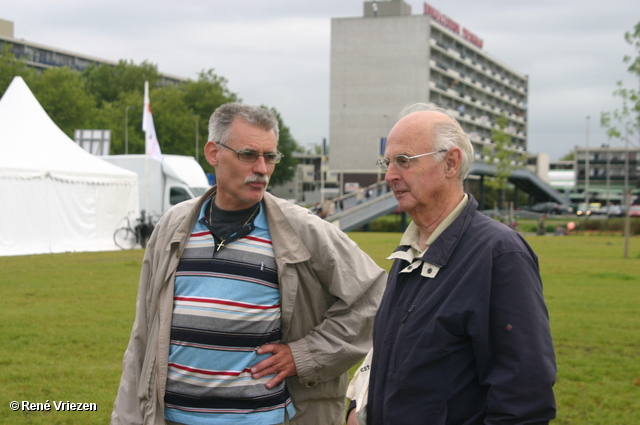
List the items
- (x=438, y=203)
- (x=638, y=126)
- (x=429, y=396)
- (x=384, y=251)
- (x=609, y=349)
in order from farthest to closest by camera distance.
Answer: (x=384, y=251) → (x=638, y=126) → (x=609, y=349) → (x=438, y=203) → (x=429, y=396)

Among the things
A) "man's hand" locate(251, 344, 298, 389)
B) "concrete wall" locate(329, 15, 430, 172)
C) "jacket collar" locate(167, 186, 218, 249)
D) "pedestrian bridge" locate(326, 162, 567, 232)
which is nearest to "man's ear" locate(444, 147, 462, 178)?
"man's hand" locate(251, 344, 298, 389)

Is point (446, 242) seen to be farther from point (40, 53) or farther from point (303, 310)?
point (40, 53)

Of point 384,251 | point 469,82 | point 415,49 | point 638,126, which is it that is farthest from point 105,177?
point 469,82

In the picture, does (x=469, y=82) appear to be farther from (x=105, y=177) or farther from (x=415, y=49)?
(x=105, y=177)

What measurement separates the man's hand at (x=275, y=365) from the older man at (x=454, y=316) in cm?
50

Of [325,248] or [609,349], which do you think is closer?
[325,248]

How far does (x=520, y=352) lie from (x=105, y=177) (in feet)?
68.5

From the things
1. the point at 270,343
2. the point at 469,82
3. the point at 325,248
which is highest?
the point at 469,82

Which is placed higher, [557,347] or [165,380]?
[165,380]

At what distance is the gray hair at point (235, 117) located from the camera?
3.12 m

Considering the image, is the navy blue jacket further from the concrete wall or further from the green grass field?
the concrete wall

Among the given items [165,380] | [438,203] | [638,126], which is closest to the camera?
[438,203]

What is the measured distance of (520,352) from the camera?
2.05m

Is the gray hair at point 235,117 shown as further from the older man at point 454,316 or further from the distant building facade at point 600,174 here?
the distant building facade at point 600,174
